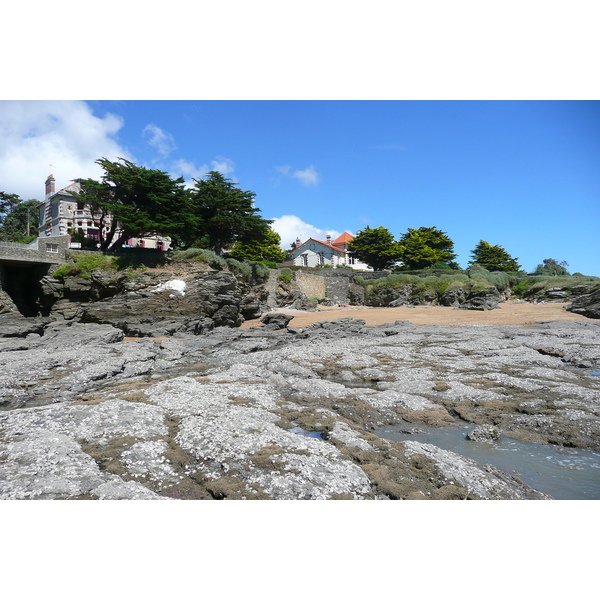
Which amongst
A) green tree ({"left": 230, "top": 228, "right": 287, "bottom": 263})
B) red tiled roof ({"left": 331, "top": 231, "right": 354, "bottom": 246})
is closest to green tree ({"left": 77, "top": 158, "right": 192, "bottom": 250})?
green tree ({"left": 230, "top": 228, "right": 287, "bottom": 263})

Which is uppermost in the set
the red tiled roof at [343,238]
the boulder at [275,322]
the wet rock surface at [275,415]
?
the red tiled roof at [343,238]

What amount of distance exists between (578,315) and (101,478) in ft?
74.5

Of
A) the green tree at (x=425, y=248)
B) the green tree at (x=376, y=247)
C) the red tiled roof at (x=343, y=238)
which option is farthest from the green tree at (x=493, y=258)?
the red tiled roof at (x=343, y=238)

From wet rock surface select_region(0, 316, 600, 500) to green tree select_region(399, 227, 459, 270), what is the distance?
3436 centimetres

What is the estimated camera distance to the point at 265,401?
21.0ft

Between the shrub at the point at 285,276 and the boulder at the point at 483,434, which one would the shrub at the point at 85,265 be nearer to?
the shrub at the point at 285,276

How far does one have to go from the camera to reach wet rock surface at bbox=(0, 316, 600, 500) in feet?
11.7

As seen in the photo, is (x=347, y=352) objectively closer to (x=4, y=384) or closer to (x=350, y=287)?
(x=4, y=384)

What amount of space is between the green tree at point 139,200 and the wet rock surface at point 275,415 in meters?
11.8

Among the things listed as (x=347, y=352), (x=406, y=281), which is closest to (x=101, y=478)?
(x=347, y=352)

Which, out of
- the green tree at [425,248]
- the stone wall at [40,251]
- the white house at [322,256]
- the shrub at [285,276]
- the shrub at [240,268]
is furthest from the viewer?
the white house at [322,256]

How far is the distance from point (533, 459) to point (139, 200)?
24.4 meters

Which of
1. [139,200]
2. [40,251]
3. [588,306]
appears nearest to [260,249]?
[139,200]

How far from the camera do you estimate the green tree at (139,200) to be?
72.5 ft
